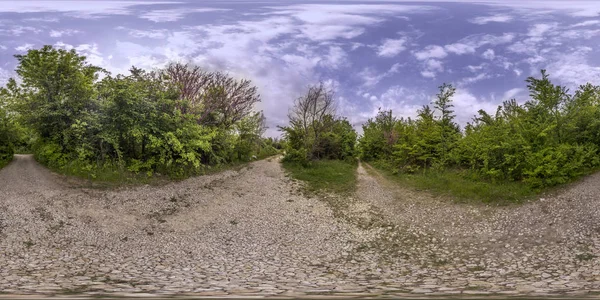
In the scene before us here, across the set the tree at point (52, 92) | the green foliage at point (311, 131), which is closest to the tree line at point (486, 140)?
the green foliage at point (311, 131)

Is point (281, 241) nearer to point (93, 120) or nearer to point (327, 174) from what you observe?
point (327, 174)

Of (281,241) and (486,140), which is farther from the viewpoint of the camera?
(486,140)

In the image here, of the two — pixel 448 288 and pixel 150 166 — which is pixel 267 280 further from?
pixel 150 166

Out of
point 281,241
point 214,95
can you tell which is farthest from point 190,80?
point 281,241

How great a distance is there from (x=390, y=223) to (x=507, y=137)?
761 centimetres

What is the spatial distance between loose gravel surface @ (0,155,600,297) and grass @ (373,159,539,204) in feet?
2.68

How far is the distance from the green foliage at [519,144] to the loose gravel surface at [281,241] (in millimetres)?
1342

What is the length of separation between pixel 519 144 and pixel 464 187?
3.11 meters

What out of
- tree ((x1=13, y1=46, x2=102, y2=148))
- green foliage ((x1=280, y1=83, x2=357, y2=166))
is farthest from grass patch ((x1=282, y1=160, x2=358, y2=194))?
tree ((x1=13, y1=46, x2=102, y2=148))

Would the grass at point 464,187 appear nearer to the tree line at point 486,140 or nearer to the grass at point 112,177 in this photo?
the tree line at point 486,140

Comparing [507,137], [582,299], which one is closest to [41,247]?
[582,299]

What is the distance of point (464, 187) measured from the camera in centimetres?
1952

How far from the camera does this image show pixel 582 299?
7137 millimetres

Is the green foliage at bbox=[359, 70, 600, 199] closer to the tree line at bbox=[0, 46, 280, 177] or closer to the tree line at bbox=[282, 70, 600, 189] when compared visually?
the tree line at bbox=[282, 70, 600, 189]
